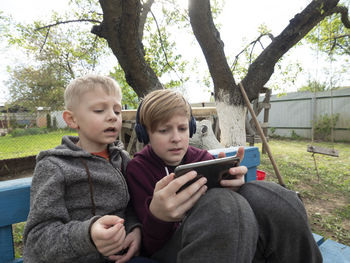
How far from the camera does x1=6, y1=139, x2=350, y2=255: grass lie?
8.60 ft

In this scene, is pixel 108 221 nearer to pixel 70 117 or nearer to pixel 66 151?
pixel 66 151

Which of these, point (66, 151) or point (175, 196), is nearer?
point (175, 196)

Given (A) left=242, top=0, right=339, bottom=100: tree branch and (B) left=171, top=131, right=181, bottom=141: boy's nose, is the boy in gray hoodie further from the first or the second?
(A) left=242, top=0, right=339, bottom=100: tree branch

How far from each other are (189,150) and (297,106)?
36.8ft

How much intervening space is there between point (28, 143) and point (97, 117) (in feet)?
18.6

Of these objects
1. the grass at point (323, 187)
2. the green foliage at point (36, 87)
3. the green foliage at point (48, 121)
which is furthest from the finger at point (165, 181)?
the green foliage at point (36, 87)

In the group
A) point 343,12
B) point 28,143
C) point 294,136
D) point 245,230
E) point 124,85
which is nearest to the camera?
point 245,230

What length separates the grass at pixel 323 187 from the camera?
2688 mm

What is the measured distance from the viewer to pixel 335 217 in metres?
2.92

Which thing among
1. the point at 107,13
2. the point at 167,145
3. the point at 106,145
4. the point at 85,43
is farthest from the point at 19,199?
the point at 85,43

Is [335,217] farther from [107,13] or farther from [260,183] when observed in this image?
[107,13]

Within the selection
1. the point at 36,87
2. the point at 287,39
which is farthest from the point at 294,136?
the point at 36,87

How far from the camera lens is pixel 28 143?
5.52m

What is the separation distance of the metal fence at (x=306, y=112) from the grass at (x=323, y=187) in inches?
133
